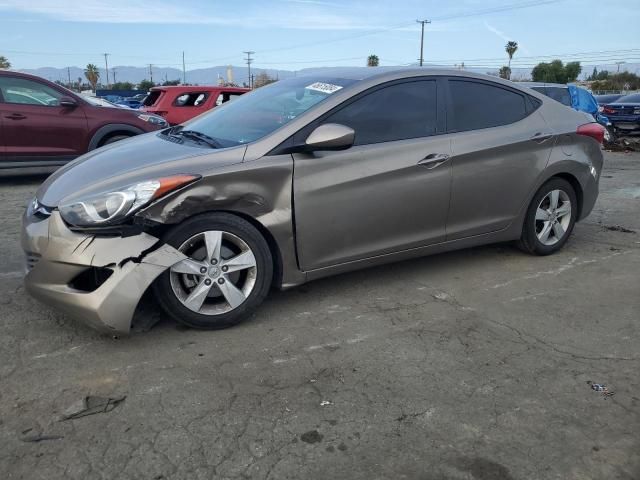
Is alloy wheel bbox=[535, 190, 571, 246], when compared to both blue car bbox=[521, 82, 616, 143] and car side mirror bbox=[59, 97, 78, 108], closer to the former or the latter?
car side mirror bbox=[59, 97, 78, 108]

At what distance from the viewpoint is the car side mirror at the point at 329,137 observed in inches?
135

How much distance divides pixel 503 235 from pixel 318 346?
2.09 metres

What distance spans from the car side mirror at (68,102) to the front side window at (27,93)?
46 mm

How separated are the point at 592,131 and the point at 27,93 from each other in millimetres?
7221

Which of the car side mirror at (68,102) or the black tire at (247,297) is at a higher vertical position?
the car side mirror at (68,102)

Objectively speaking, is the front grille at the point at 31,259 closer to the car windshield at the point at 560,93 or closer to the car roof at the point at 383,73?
the car roof at the point at 383,73

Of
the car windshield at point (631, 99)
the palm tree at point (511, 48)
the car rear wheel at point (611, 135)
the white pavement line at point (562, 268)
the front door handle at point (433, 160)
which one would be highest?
the palm tree at point (511, 48)

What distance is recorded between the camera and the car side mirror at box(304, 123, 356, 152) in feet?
11.3

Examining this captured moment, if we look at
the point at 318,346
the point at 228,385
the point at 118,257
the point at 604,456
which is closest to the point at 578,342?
the point at 604,456

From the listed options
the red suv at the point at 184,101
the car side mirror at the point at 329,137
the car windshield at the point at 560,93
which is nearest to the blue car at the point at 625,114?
the car windshield at the point at 560,93

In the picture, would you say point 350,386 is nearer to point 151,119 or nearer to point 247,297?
point 247,297

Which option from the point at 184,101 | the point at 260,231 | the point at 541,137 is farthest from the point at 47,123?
the point at 541,137

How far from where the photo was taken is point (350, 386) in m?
2.86

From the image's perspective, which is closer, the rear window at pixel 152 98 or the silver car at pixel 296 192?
the silver car at pixel 296 192
